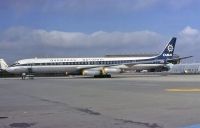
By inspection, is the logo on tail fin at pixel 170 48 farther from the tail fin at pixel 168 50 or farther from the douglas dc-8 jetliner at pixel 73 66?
the douglas dc-8 jetliner at pixel 73 66

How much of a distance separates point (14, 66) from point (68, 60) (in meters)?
8.40

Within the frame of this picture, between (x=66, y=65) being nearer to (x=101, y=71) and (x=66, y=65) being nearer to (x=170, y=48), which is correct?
(x=101, y=71)

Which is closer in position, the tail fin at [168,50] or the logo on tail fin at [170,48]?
the tail fin at [168,50]

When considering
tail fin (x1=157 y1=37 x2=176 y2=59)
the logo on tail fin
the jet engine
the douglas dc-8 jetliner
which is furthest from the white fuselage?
the logo on tail fin

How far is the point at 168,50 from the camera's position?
7694cm

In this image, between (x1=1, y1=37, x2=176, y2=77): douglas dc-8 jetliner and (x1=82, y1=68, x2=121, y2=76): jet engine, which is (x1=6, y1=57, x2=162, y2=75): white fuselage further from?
(x1=82, y1=68, x2=121, y2=76): jet engine

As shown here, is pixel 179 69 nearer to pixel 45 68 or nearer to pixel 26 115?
pixel 45 68

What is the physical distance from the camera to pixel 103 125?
1194 cm

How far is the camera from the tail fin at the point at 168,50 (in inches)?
2989

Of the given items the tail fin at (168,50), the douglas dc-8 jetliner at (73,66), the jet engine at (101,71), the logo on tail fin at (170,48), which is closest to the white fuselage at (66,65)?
the douglas dc-8 jetliner at (73,66)

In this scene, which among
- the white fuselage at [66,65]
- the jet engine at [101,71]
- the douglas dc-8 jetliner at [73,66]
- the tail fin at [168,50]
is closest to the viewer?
the jet engine at [101,71]

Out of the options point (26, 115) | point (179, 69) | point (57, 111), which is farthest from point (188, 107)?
point (179, 69)

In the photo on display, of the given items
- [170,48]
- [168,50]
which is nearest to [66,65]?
[168,50]

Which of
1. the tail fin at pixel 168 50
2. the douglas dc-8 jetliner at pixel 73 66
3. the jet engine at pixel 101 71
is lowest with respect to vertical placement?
the jet engine at pixel 101 71
